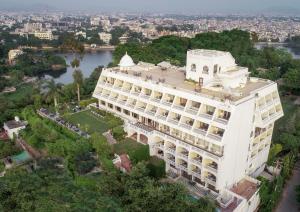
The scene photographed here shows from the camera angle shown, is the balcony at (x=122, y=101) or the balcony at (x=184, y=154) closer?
the balcony at (x=184, y=154)

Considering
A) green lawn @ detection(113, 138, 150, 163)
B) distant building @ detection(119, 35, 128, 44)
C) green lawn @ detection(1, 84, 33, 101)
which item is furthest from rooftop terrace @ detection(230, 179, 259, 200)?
distant building @ detection(119, 35, 128, 44)

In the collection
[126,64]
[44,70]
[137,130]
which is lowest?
[44,70]

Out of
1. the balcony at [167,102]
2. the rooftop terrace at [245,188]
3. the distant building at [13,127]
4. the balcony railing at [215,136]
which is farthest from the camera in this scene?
the distant building at [13,127]

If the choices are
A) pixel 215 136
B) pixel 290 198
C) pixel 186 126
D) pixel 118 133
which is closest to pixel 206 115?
pixel 215 136

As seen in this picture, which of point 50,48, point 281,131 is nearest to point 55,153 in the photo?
point 281,131

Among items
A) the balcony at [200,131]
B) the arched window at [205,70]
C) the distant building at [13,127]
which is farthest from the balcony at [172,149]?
the distant building at [13,127]

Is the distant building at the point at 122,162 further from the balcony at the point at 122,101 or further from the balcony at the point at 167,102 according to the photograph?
the balcony at the point at 122,101

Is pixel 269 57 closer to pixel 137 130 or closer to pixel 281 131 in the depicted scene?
pixel 281 131

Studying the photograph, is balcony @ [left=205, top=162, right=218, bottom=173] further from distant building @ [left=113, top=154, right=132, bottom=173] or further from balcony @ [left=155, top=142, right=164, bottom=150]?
distant building @ [left=113, top=154, right=132, bottom=173]
